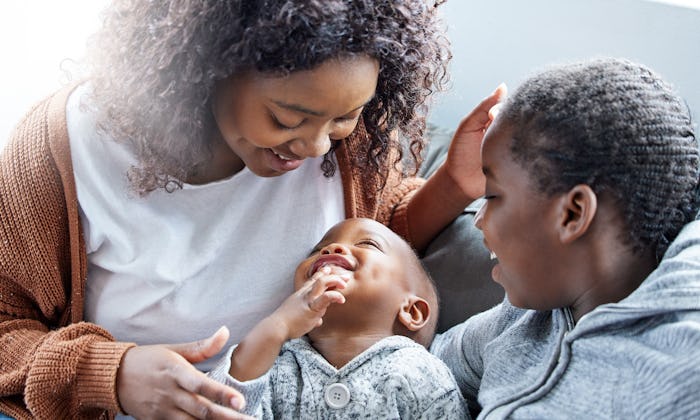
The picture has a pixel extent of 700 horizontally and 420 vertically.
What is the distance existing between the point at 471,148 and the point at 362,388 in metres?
0.48

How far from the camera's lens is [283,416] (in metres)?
1.21

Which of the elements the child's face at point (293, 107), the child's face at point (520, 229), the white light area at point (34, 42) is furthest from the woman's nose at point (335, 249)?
the white light area at point (34, 42)

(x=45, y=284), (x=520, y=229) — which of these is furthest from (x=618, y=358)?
(x=45, y=284)

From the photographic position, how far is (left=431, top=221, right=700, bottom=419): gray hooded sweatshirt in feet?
2.76

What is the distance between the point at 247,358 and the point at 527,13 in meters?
1.18

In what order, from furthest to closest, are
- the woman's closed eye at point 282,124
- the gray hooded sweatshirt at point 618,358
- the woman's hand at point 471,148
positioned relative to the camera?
the woman's hand at point 471,148 → the woman's closed eye at point 282,124 → the gray hooded sweatshirt at point 618,358

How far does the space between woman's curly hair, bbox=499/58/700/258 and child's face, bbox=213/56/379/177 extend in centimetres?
24

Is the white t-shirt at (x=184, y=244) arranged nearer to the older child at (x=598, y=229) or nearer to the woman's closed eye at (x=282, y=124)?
the woman's closed eye at (x=282, y=124)

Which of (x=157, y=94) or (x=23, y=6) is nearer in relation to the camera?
(x=157, y=94)

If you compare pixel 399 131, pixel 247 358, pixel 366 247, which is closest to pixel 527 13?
pixel 399 131

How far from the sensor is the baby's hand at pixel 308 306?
119 cm

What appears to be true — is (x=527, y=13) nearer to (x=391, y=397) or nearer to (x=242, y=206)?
(x=242, y=206)

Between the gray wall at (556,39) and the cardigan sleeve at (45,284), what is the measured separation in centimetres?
73

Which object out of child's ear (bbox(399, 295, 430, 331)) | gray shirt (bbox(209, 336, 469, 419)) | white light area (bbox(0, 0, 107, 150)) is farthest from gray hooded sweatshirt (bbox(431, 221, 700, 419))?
white light area (bbox(0, 0, 107, 150))
